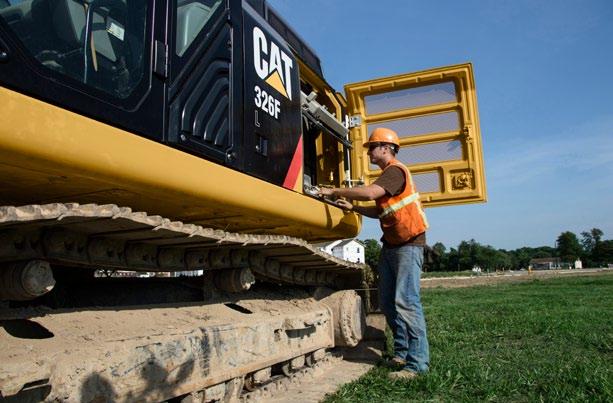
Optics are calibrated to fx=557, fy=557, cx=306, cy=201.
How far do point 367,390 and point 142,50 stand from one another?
271 cm

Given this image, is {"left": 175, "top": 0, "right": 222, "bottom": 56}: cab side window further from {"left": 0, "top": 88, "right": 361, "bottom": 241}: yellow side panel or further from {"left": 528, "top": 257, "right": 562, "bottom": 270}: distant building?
{"left": 528, "top": 257, "right": 562, "bottom": 270}: distant building

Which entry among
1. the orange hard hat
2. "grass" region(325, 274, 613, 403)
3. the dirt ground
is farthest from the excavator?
the dirt ground

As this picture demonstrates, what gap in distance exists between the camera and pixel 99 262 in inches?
97.5

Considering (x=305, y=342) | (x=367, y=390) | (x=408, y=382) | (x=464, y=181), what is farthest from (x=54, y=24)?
(x=464, y=181)

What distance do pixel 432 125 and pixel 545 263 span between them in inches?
5787

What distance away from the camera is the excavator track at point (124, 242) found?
6.24ft

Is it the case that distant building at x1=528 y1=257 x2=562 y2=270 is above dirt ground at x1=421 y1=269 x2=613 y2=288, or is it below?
above

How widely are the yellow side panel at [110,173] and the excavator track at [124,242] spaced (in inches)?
5.8

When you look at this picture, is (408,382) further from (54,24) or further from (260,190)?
(54,24)

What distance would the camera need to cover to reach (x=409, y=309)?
4.59 meters

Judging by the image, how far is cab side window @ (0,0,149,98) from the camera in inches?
84.5

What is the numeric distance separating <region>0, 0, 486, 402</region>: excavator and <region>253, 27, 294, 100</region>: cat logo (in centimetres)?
2

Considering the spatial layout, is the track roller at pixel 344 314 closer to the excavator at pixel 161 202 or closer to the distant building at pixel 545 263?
the excavator at pixel 161 202

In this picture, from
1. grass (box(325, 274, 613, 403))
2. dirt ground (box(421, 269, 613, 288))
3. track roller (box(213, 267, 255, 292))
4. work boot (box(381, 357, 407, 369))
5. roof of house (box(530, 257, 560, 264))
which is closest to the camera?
track roller (box(213, 267, 255, 292))
